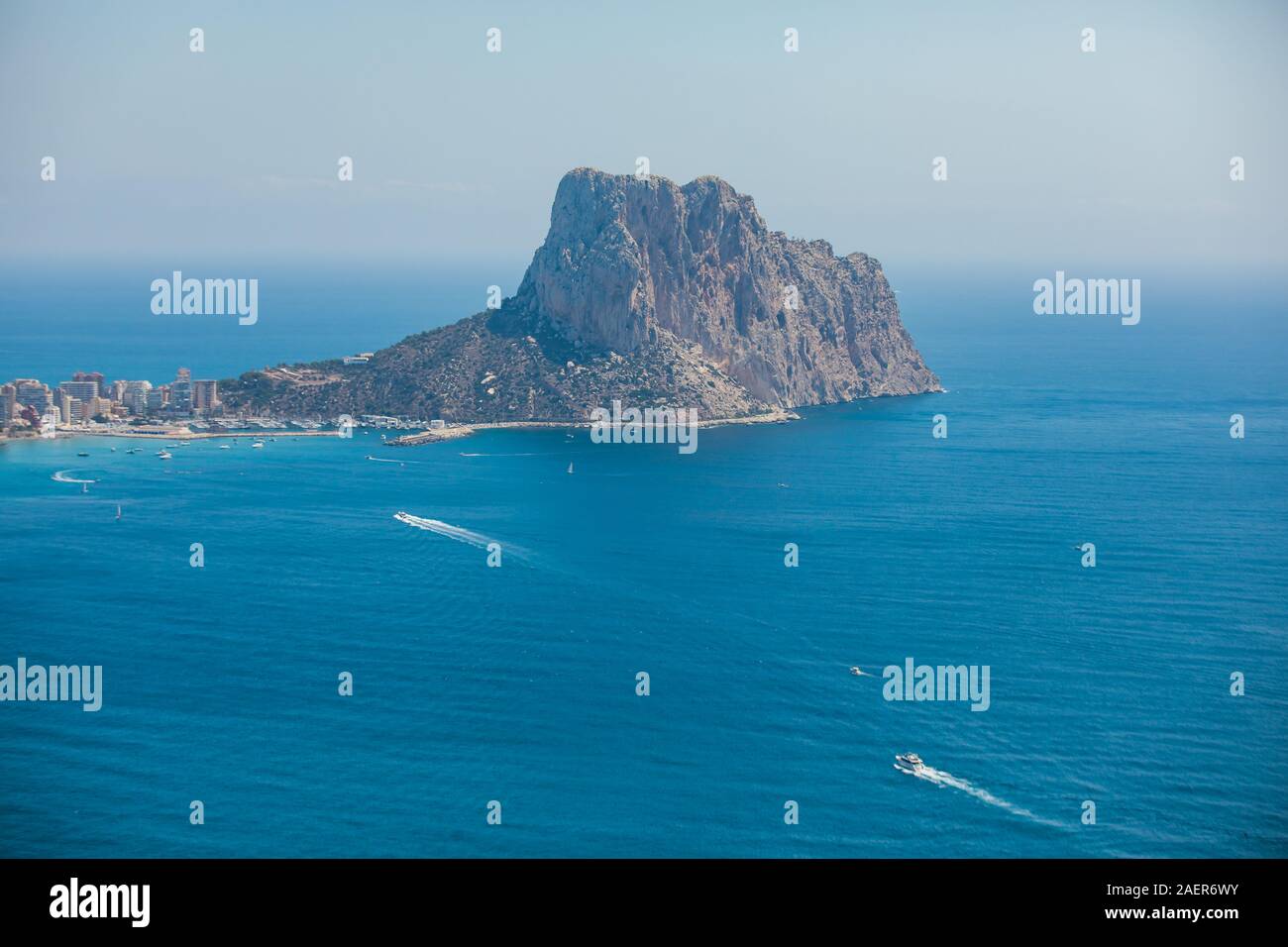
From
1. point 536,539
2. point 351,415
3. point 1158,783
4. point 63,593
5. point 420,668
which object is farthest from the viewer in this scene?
point 351,415

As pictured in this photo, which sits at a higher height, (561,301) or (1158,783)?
(561,301)

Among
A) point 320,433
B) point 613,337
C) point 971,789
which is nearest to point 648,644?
point 971,789

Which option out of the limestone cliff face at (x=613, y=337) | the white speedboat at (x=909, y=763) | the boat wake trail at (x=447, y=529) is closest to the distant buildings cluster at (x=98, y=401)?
the limestone cliff face at (x=613, y=337)

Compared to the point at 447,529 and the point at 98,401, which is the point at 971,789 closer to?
the point at 447,529

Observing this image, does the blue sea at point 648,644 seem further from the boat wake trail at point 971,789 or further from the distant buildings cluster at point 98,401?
the distant buildings cluster at point 98,401

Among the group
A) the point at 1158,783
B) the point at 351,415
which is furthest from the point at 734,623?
the point at 351,415

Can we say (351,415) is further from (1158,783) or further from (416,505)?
(1158,783)
